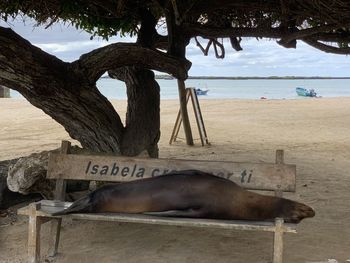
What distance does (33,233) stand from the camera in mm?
4289

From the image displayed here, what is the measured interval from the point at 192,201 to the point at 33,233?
1340 millimetres

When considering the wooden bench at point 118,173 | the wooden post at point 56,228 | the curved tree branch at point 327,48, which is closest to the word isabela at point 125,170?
the wooden bench at point 118,173

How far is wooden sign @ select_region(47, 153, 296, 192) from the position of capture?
4625 mm

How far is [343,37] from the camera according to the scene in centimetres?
826

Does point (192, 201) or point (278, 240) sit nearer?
point (278, 240)

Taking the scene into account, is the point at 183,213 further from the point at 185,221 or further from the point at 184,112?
the point at 184,112

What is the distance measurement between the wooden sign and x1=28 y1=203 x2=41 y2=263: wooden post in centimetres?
66

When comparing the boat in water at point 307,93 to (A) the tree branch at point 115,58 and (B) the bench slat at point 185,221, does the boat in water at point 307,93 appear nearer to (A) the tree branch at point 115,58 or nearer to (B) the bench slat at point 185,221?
(A) the tree branch at point 115,58

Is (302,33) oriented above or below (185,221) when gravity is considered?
above

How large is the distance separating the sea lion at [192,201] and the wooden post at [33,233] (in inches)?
9.3

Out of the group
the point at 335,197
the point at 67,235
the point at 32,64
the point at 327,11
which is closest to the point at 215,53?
the point at 327,11

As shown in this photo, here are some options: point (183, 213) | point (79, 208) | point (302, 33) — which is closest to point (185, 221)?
point (183, 213)

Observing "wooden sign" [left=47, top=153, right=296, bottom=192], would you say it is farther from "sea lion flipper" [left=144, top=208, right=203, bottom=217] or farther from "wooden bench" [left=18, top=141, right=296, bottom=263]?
"sea lion flipper" [left=144, top=208, right=203, bottom=217]

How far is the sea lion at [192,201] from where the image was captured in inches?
166
